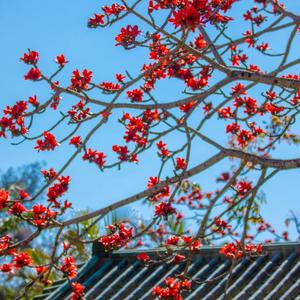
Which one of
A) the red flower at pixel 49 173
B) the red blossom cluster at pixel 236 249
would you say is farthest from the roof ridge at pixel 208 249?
the red flower at pixel 49 173

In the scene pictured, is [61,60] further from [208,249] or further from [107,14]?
[208,249]

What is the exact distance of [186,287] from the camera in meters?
5.59

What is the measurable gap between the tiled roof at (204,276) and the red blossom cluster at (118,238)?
118 cm

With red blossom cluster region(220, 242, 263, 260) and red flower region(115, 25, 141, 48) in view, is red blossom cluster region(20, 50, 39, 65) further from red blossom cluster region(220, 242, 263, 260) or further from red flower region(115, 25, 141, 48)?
red blossom cluster region(220, 242, 263, 260)

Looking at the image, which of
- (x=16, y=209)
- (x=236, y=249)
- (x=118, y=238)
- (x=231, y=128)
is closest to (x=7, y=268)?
(x=16, y=209)

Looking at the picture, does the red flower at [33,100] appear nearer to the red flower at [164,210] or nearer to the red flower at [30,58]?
the red flower at [30,58]

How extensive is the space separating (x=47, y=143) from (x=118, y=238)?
858 mm

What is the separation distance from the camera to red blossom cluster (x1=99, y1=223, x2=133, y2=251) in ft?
20.1

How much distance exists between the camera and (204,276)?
7965 mm

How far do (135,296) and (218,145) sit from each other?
3.12 m

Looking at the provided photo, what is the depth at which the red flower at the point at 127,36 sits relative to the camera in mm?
5855

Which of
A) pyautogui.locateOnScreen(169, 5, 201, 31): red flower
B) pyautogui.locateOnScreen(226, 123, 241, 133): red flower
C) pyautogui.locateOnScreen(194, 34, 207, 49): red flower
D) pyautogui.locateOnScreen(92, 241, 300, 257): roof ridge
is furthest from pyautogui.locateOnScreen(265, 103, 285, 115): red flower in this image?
pyautogui.locateOnScreen(92, 241, 300, 257): roof ridge

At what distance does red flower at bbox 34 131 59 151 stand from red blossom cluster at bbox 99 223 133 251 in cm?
73

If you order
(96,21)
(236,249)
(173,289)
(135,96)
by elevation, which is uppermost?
(96,21)
